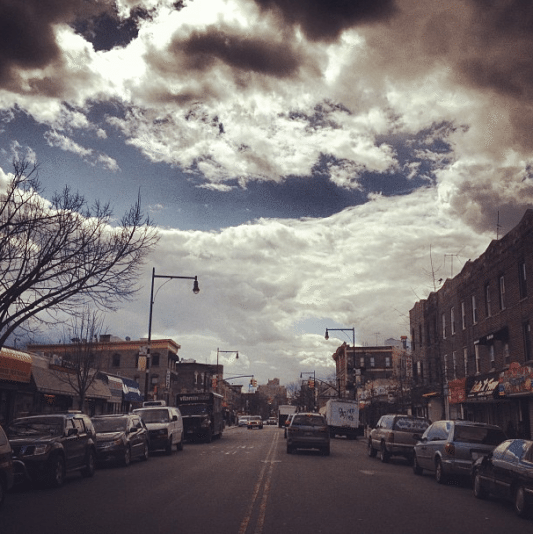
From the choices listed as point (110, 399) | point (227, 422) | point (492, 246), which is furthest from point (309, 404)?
point (492, 246)

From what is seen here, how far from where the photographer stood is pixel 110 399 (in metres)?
46.6

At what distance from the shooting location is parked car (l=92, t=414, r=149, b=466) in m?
20.2

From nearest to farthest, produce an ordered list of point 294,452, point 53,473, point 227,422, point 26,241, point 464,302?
point 53,473
point 26,241
point 294,452
point 464,302
point 227,422

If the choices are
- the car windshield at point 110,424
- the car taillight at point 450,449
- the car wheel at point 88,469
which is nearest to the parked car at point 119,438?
the car windshield at point 110,424

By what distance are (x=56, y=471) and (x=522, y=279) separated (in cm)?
2299

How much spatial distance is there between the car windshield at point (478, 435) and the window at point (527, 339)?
12444 mm

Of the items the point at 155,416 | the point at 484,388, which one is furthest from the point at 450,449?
the point at 484,388

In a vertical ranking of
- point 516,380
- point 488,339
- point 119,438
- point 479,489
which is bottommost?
point 479,489

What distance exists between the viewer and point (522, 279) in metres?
29.8

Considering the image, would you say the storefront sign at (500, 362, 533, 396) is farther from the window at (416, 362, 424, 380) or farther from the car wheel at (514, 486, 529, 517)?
the window at (416, 362, 424, 380)

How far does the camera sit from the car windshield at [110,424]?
2108cm

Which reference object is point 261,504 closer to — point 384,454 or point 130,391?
point 384,454

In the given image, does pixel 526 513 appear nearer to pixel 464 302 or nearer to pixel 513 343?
pixel 513 343

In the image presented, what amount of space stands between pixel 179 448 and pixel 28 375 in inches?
310
